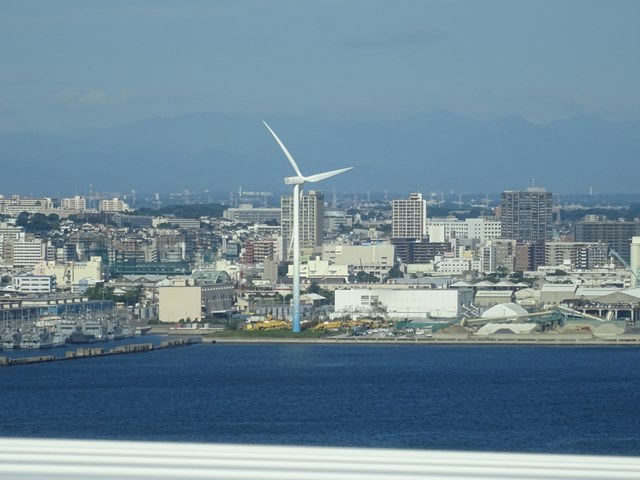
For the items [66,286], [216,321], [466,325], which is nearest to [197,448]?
[466,325]

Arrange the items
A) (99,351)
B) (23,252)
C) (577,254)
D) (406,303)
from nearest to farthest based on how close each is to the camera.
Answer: (99,351)
(406,303)
(23,252)
(577,254)

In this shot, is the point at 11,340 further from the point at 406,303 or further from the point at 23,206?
the point at 23,206

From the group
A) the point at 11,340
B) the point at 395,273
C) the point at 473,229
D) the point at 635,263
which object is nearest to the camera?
the point at 11,340

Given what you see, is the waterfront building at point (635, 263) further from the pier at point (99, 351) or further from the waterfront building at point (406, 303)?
the pier at point (99, 351)

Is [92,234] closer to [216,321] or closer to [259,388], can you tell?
[216,321]

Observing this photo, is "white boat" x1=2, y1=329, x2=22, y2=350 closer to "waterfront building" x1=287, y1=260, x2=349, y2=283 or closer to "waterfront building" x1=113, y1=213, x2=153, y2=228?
"waterfront building" x1=287, y1=260, x2=349, y2=283

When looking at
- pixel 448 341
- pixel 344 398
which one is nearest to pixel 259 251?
pixel 448 341
